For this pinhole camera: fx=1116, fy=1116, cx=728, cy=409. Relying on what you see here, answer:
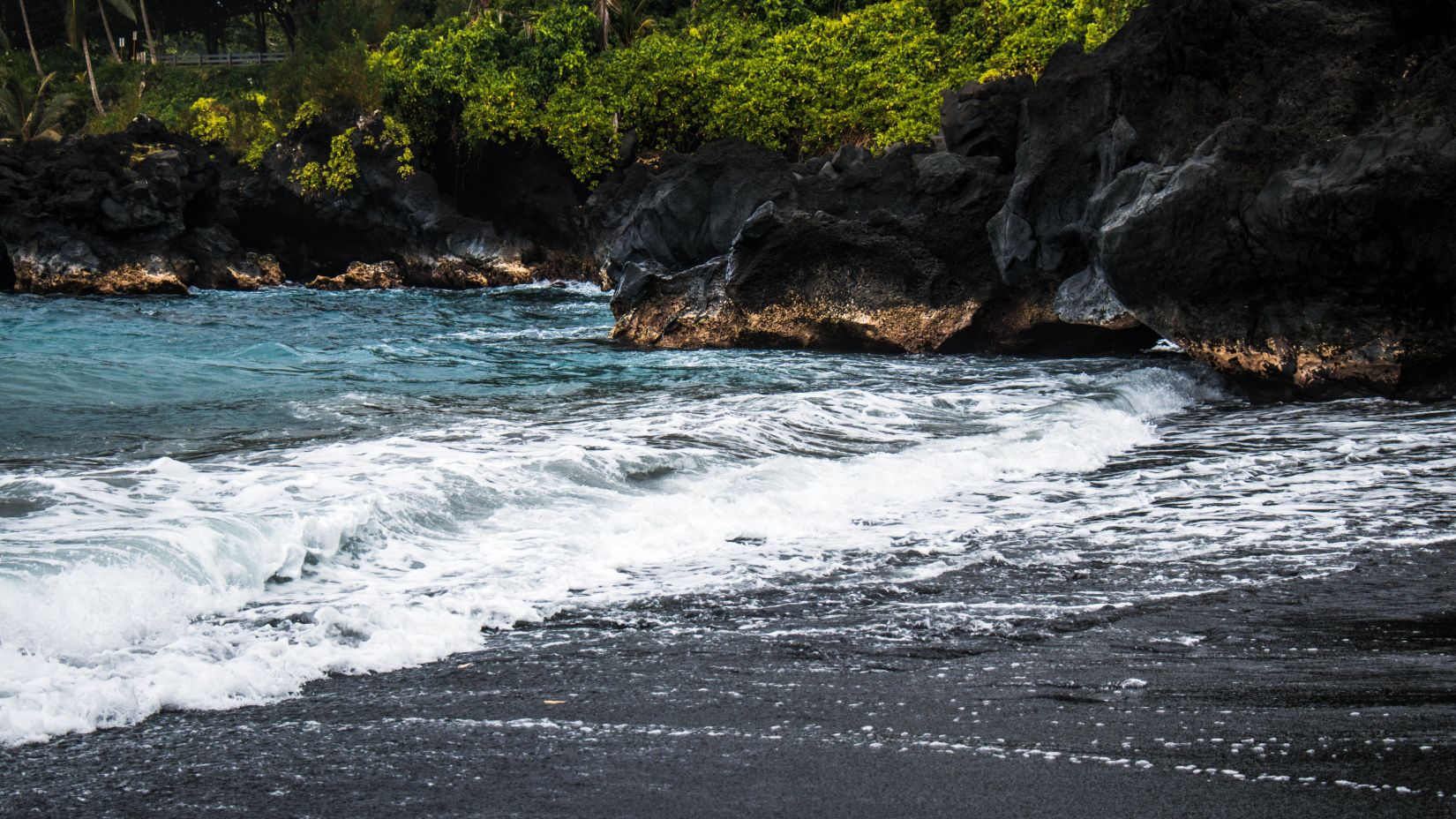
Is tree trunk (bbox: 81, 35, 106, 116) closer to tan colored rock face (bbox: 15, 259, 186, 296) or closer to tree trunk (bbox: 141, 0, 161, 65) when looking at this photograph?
tree trunk (bbox: 141, 0, 161, 65)

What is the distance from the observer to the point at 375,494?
5.52 metres

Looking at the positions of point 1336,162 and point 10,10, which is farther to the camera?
point 10,10

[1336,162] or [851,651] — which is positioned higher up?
[1336,162]

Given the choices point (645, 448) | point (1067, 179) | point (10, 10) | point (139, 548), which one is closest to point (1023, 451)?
point (645, 448)

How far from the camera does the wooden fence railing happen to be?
50.5 meters

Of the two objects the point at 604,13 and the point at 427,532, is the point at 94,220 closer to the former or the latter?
the point at 604,13

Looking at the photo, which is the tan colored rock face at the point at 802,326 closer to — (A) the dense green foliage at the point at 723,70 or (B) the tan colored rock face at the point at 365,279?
(A) the dense green foliage at the point at 723,70

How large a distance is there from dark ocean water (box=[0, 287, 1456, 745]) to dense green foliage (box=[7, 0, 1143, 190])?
1319 centimetres

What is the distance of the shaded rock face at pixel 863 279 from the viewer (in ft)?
43.9

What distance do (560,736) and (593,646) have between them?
76 centimetres

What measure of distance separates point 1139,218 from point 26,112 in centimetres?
4475

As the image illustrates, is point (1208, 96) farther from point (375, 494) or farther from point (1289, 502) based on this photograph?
point (375, 494)

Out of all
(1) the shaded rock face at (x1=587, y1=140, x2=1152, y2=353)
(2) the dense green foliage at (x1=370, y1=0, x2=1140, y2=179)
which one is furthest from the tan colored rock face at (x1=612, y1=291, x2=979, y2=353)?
(2) the dense green foliage at (x1=370, y1=0, x2=1140, y2=179)

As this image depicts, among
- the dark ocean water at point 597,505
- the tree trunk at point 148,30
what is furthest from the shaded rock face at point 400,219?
the dark ocean water at point 597,505
